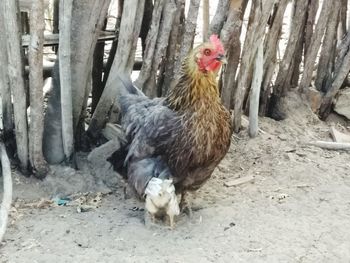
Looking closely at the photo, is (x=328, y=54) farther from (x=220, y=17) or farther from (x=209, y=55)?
(x=209, y=55)

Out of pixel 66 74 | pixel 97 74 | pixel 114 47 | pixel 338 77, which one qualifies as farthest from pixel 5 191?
pixel 338 77

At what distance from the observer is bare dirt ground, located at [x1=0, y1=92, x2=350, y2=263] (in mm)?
3371

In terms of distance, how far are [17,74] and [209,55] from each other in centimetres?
130

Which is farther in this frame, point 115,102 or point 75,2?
point 115,102

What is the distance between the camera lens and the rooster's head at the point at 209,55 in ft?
11.9

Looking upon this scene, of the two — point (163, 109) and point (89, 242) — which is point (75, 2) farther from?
point (89, 242)

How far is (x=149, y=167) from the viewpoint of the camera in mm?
3764

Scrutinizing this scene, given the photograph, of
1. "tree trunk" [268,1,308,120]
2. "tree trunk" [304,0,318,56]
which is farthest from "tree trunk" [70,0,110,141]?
"tree trunk" [304,0,318,56]

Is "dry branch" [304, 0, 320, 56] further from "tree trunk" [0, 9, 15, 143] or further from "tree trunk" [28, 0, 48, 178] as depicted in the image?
"tree trunk" [0, 9, 15, 143]

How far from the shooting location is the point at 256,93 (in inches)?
184

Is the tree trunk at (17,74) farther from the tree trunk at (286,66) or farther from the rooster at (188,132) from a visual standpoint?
the tree trunk at (286,66)

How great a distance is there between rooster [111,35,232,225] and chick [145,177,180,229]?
0.09 m

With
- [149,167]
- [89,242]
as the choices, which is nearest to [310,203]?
[149,167]

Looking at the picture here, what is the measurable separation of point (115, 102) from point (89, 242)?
4.50 ft
